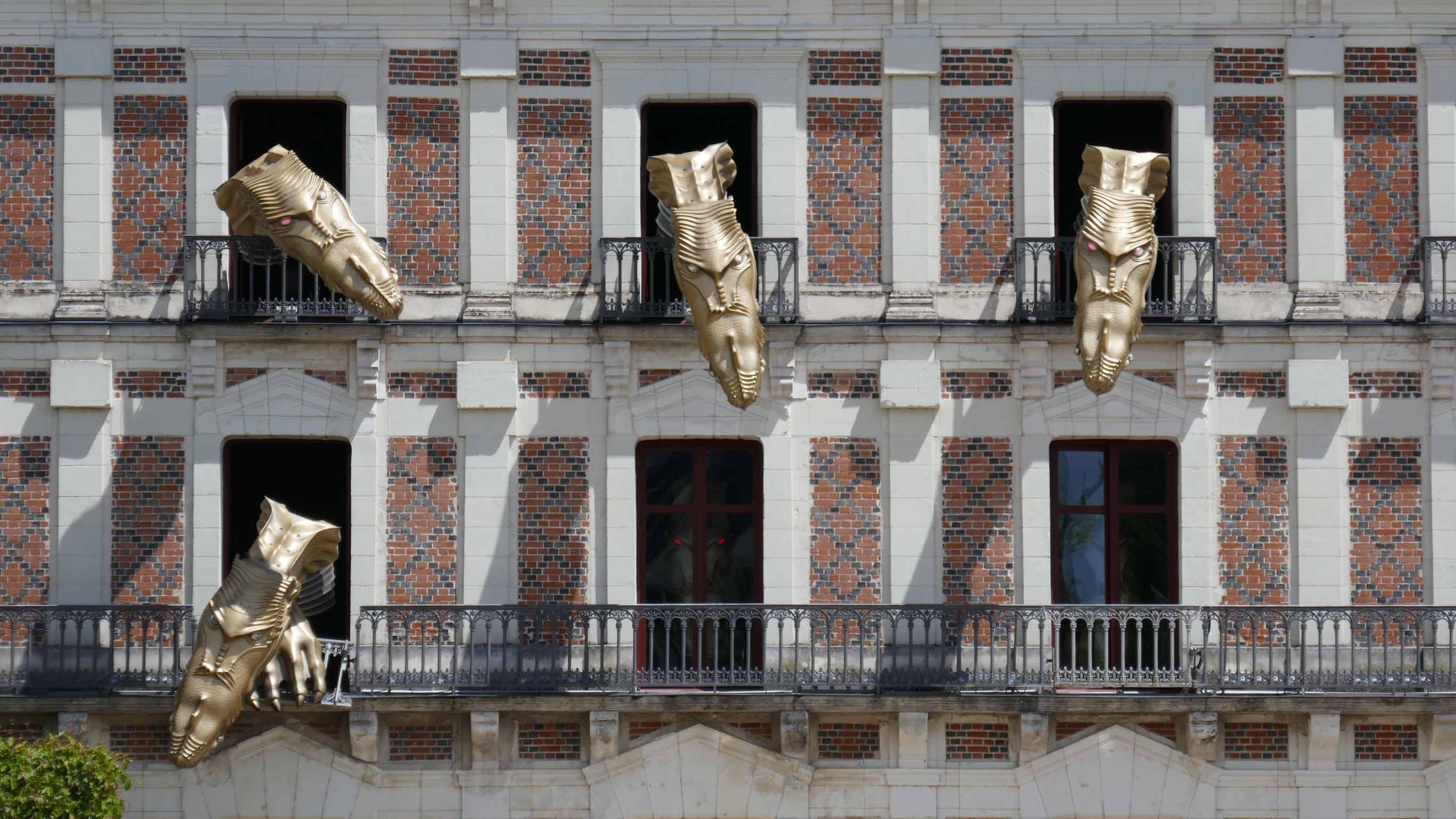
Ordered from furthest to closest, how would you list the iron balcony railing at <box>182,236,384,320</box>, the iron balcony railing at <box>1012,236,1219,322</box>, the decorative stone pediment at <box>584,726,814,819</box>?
the iron balcony railing at <box>1012,236,1219,322</box> → the iron balcony railing at <box>182,236,384,320</box> → the decorative stone pediment at <box>584,726,814,819</box>

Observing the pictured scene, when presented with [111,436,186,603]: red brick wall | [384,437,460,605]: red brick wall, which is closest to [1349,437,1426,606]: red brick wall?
[384,437,460,605]: red brick wall

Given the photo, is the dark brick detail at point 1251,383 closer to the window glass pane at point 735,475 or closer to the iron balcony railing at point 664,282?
the iron balcony railing at point 664,282

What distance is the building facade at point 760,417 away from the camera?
78.1 ft

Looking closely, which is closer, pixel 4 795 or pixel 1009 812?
pixel 4 795

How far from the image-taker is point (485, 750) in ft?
78.1

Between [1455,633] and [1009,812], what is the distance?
483 centimetres

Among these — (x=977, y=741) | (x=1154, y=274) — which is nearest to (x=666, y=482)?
(x=977, y=741)

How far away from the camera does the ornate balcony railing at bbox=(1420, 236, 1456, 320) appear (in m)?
24.2

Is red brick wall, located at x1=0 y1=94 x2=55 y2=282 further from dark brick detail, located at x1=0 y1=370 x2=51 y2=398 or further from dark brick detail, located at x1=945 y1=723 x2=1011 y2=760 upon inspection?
dark brick detail, located at x1=945 y1=723 x2=1011 y2=760

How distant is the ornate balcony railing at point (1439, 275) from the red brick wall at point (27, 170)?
14.1 meters

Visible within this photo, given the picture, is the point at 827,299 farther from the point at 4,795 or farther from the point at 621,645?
the point at 4,795

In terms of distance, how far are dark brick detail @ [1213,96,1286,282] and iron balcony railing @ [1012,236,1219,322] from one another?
37 cm

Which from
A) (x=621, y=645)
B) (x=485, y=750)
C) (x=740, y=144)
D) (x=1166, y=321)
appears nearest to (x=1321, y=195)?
(x=1166, y=321)

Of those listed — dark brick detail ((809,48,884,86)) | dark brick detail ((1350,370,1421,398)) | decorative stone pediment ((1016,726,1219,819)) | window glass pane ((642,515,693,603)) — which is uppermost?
dark brick detail ((809,48,884,86))
